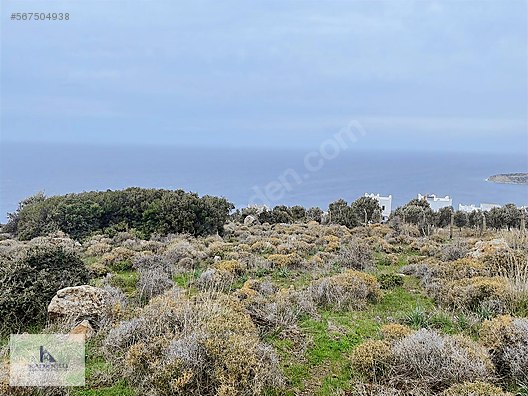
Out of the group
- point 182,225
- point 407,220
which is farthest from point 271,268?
point 407,220

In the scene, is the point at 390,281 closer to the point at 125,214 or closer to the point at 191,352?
the point at 191,352

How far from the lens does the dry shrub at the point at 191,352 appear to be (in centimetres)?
395

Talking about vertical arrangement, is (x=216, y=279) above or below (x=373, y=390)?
above

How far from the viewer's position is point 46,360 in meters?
4.41

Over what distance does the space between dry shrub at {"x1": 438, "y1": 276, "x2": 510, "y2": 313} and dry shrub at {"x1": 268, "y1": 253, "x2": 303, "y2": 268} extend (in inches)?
148

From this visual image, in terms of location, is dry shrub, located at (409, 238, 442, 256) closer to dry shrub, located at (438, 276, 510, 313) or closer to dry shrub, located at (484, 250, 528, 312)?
dry shrub, located at (484, 250, 528, 312)

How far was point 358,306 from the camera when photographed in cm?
687

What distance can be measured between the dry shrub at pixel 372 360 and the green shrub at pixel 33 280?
4606 mm

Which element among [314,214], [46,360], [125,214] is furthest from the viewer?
[314,214]

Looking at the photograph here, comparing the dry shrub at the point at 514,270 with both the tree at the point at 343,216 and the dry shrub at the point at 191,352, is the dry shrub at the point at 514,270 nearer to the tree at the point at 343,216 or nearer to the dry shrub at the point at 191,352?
the dry shrub at the point at 191,352

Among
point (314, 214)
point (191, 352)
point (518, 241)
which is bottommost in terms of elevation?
point (191, 352)

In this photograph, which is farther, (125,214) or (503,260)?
(125,214)

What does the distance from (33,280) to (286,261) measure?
5.55 m

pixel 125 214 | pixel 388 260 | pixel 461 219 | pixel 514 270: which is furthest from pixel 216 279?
pixel 461 219
